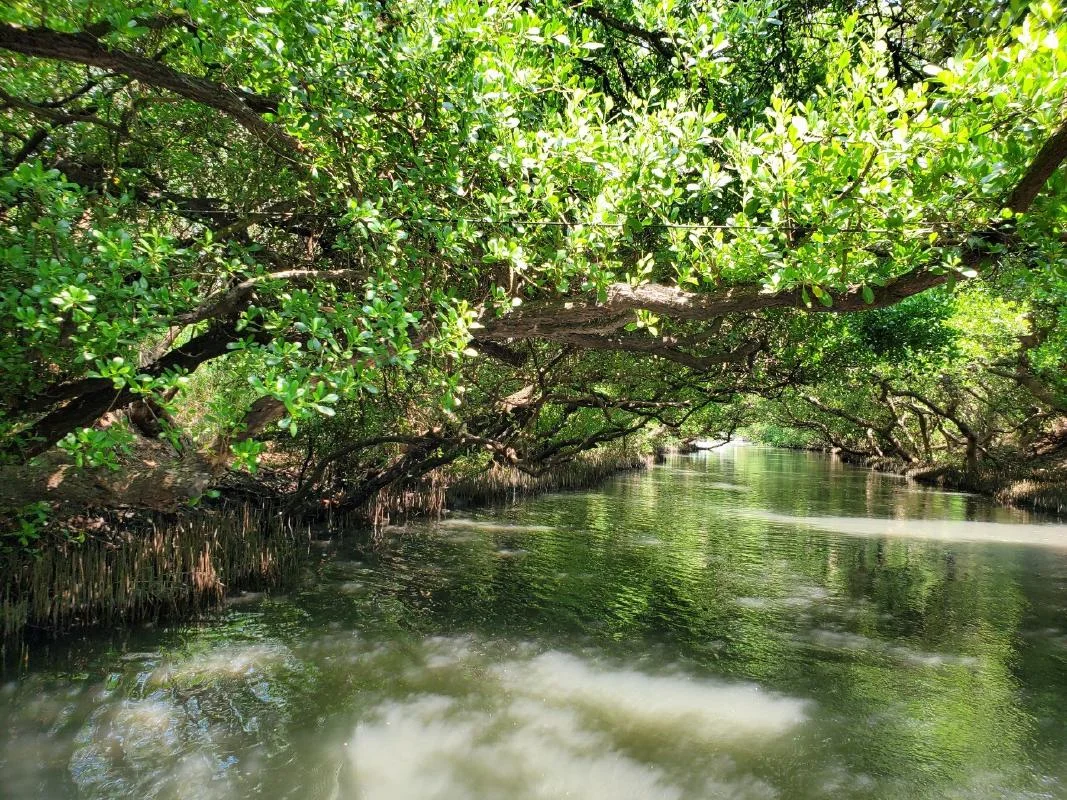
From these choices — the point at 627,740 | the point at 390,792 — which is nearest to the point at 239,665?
the point at 390,792

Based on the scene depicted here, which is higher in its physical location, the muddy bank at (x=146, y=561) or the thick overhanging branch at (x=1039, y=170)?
the thick overhanging branch at (x=1039, y=170)

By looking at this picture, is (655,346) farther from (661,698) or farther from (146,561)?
(146,561)

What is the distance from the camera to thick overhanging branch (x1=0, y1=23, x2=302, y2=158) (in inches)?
149

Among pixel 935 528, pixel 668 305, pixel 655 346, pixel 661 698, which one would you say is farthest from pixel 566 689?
pixel 935 528

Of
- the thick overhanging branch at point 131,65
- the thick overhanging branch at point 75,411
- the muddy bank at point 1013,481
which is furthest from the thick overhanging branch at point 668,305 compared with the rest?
the muddy bank at point 1013,481

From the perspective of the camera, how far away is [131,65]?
4.02 metres

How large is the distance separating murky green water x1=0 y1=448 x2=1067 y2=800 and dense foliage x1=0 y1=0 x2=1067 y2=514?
2248 millimetres

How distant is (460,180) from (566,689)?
4.59 m

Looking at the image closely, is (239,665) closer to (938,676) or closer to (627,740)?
(627,740)

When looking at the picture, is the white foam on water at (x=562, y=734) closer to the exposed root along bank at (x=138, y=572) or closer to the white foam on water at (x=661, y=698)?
the white foam on water at (x=661, y=698)

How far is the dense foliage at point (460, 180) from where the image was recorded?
3645 millimetres

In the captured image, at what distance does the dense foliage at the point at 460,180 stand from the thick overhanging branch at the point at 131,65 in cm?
2

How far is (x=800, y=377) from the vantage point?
11.1 meters

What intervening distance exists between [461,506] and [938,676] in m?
11.4
